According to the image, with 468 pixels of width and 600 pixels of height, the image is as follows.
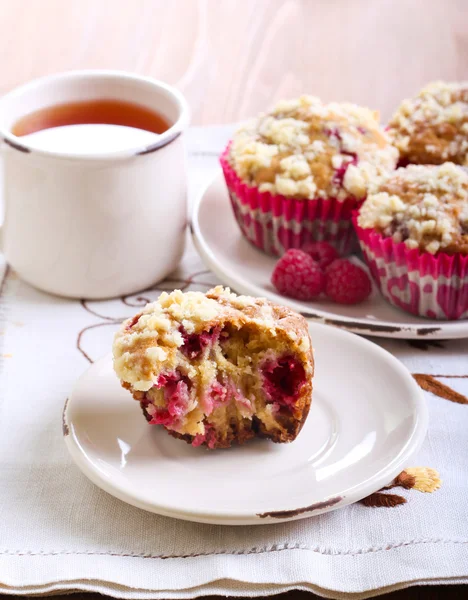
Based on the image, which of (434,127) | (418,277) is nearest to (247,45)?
(434,127)

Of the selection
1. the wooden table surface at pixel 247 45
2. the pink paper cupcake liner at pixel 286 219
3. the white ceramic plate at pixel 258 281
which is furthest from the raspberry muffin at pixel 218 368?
the wooden table surface at pixel 247 45

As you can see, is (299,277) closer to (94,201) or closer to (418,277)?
(418,277)

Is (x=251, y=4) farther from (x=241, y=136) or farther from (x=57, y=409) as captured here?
(x=57, y=409)

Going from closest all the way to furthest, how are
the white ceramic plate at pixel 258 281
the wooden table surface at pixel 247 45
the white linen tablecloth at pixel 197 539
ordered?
1. the white linen tablecloth at pixel 197 539
2. the white ceramic plate at pixel 258 281
3. the wooden table surface at pixel 247 45

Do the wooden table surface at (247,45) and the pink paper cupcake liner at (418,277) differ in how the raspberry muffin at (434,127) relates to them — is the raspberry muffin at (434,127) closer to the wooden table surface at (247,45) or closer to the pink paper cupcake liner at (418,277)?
the pink paper cupcake liner at (418,277)

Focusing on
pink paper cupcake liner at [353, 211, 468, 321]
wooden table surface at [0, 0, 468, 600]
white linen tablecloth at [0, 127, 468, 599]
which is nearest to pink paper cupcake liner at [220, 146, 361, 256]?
pink paper cupcake liner at [353, 211, 468, 321]

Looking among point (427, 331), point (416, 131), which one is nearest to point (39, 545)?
point (427, 331)
